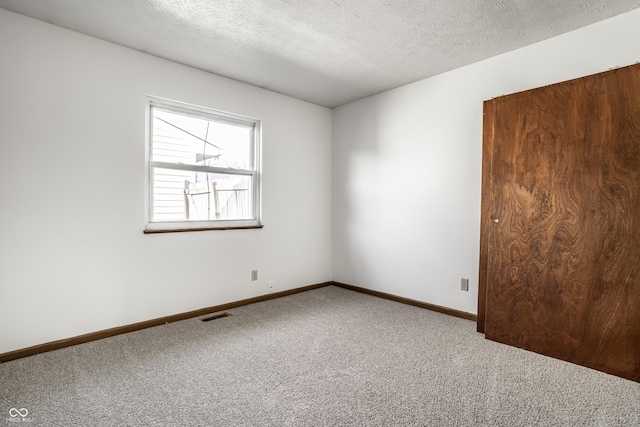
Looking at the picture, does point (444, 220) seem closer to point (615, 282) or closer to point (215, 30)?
point (615, 282)

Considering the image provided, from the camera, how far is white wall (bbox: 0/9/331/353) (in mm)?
2256

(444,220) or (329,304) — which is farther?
(329,304)

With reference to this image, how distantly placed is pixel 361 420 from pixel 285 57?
9.26ft

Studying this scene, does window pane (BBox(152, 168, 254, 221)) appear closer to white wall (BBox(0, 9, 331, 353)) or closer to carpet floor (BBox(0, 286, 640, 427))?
white wall (BBox(0, 9, 331, 353))

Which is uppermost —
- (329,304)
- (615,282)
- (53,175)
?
(53,175)

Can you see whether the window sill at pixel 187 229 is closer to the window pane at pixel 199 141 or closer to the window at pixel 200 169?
the window at pixel 200 169

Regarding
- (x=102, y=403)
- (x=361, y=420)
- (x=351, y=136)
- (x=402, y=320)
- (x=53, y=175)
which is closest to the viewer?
(x=361, y=420)

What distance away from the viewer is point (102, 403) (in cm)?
173

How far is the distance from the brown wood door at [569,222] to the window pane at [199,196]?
99.4 inches

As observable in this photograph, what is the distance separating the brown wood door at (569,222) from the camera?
2010 mm

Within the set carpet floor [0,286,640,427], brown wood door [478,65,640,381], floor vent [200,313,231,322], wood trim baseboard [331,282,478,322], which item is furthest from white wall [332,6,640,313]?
floor vent [200,313,231,322]

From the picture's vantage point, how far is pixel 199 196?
3.31 metres

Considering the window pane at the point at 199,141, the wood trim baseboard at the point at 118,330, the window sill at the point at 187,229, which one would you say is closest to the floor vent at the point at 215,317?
the wood trim baseboard at the point at 118,330

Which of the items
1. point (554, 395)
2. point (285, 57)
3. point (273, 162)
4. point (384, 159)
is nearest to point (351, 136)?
point (384, 159)
